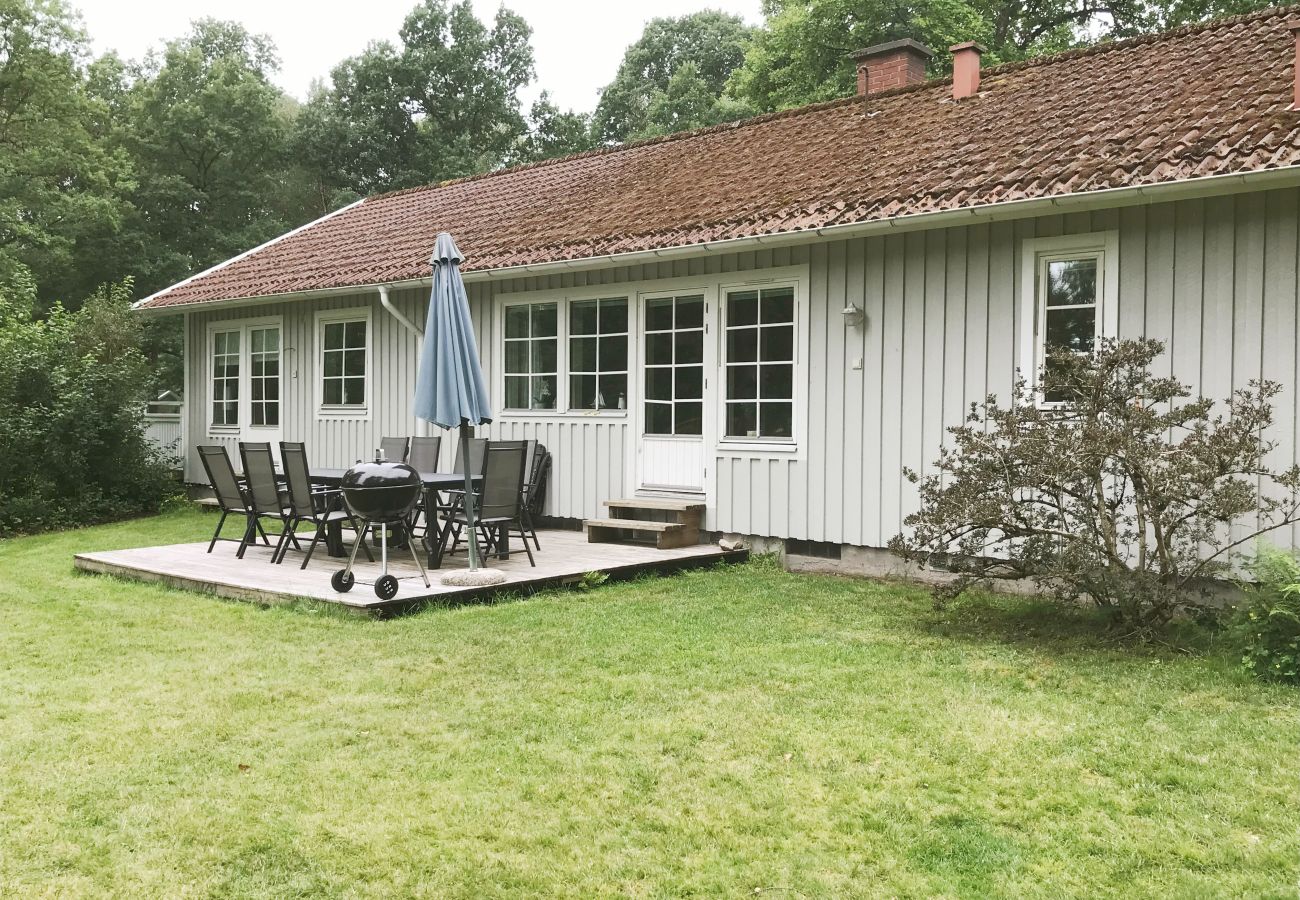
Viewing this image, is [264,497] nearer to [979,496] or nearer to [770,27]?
[979,496]

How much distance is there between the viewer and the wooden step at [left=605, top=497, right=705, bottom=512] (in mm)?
9305

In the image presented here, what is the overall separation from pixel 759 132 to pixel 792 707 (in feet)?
26.5

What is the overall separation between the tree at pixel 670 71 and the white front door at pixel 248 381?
64.3 ft

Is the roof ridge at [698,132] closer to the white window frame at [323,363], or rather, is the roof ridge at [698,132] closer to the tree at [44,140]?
the white window frame at [323,363]

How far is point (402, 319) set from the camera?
1106 cm

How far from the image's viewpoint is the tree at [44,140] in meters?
23.5

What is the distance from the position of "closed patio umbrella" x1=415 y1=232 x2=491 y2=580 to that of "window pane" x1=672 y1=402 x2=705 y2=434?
7.72 ft

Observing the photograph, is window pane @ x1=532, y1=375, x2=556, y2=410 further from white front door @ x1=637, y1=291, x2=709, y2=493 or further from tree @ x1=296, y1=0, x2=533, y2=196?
tree @ x1=296, y1=0, x2=533, y2=196

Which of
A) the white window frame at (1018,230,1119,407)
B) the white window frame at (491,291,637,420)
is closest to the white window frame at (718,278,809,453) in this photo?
the white window frame at (491,291,637,420)

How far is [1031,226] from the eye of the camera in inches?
291

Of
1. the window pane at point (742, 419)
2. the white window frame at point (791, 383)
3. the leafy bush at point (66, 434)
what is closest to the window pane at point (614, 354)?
the white window frame at point (791, 383)

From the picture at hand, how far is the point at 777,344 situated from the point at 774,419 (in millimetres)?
618

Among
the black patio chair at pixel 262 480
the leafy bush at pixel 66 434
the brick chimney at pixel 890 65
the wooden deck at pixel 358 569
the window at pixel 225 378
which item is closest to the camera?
the wooden deck at pixel 358 569

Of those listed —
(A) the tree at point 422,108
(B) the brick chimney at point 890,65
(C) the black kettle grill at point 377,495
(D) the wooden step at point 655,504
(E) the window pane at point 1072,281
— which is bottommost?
(D) the wooden step at point 655,504
